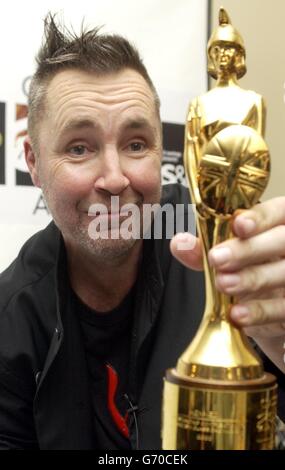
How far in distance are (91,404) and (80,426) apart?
0.04m

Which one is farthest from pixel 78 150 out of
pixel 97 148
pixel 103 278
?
pixel 103 278

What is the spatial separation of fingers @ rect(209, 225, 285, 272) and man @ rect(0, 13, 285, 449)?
30 cm

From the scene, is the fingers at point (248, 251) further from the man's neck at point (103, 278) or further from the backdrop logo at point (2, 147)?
the backdrop logo at point (2, 147)

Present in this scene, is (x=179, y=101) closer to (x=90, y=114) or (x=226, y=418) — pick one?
(x=90, y=114)

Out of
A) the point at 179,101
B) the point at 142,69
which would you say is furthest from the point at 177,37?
the point at 142,69

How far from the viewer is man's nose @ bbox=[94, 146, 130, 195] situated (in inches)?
27.2

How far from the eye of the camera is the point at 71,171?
0.77m

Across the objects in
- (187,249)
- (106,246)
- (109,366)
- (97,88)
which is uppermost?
(97,88)

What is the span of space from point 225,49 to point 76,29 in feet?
2.76

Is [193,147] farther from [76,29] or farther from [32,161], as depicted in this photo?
[76,29]

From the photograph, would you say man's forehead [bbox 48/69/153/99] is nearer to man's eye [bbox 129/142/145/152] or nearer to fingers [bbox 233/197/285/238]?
man's eye [bbox 129/142/145/152]

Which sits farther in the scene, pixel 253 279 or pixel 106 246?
pixel 106 246

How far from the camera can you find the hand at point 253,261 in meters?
0.41

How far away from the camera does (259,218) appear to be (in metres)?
0.43
